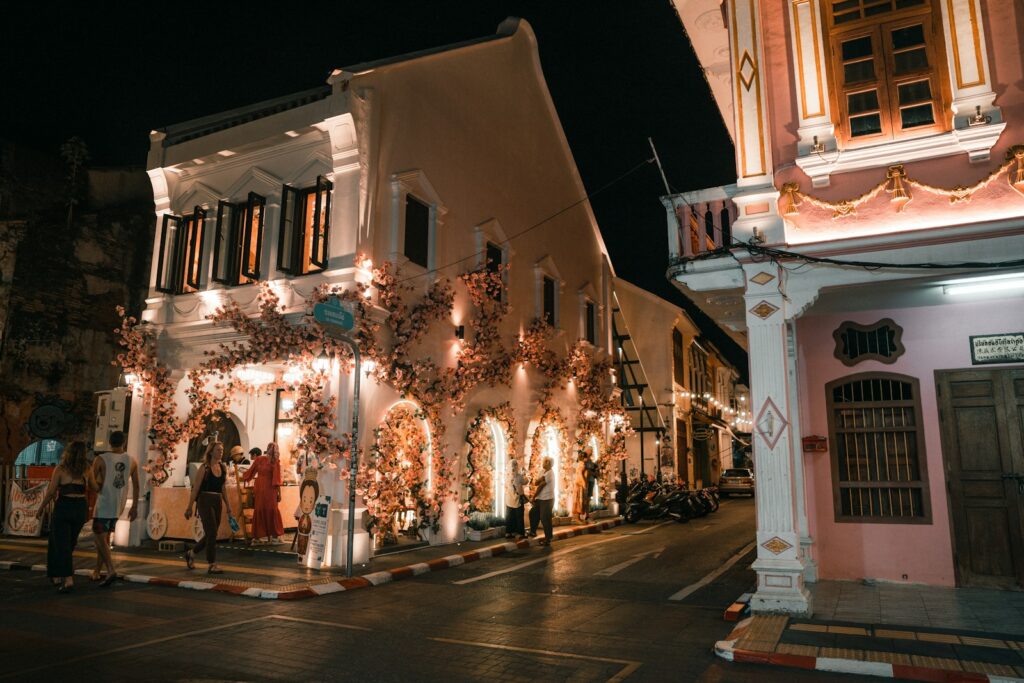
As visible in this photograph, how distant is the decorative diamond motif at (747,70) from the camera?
366 inches

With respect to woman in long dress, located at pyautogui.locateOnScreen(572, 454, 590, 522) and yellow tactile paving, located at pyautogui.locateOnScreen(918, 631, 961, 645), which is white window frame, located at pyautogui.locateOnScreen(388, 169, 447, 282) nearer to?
woman in long dress, located at pyautogui.locateOnScreen(572, 454, 590, 522)

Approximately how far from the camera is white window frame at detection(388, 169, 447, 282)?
13.8 meters

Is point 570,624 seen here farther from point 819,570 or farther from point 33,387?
point 33,387

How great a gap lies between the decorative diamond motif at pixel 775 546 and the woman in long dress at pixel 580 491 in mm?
12294

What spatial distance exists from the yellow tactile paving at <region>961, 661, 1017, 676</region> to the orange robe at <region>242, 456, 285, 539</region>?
11.6m

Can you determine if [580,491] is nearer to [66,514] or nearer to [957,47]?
[66,514]

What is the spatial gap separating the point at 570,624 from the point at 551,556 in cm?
596

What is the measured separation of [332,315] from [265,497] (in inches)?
205

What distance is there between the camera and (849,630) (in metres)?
6.99

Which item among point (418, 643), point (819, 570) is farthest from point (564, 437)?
point (418, 643)

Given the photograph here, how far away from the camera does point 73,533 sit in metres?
9.38

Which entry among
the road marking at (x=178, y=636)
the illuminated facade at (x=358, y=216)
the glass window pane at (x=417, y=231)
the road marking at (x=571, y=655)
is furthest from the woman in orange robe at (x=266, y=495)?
the road marking at (x=571, y=655)

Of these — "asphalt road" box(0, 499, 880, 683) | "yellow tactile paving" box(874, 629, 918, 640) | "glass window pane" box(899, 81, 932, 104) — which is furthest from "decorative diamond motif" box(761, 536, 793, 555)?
"glass window pane" box(899, 81, 932, 104)

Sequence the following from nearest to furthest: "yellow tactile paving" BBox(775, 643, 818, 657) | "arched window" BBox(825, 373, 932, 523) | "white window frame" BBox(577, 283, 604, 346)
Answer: "yellow tactile paving" BBox(775, 643, 818, 657) → "arched window" BBox(825, 373, 932, 523) → "white window frame" BBox(577, 283, 604, 346)
